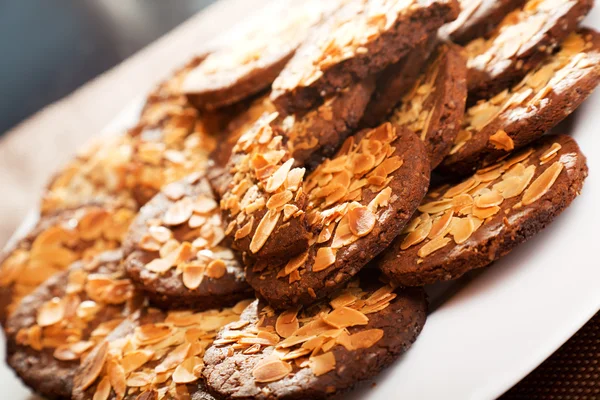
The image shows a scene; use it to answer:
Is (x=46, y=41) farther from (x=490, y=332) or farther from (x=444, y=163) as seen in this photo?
(x=490, y=332)

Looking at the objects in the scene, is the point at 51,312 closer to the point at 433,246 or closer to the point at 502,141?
the point at 433,246

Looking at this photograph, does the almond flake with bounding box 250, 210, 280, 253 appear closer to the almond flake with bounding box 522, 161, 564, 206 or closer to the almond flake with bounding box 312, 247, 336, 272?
the almond flake with bounding box 312, 247, 336, 272

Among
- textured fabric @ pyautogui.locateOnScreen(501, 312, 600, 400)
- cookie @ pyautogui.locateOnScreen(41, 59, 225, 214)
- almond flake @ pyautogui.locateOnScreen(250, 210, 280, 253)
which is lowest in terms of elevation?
textured fabric @ pyautogui.locateOnScreen(501, 312, 600, 400)

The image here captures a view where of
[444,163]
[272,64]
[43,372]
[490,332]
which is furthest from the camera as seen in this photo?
[272,64]

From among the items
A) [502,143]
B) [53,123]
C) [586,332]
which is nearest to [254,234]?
[502,143]

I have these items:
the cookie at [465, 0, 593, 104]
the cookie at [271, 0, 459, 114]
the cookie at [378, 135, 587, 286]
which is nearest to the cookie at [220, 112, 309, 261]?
the cookie at [271, 0, 459, 114]

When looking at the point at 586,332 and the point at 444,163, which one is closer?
the point at 586,332

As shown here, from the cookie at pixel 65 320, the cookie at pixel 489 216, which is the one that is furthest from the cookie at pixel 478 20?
the cookie at pixel 65 320
